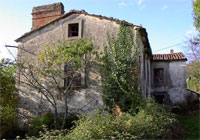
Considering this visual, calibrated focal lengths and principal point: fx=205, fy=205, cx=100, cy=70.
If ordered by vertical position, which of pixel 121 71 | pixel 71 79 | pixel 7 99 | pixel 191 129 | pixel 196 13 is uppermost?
pixel 196 13

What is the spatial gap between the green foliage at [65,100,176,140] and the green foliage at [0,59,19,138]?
4880 mm

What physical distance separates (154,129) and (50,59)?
5736 mm

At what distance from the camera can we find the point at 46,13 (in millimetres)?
13297

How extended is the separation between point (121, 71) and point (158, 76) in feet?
33.1

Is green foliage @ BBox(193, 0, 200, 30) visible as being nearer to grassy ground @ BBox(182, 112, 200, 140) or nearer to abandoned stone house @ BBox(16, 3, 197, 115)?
abandoned stone house @ BBox(16, 3, 197, 115)

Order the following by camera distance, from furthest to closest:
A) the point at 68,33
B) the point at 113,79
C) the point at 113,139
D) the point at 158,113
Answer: the point at 68,33
the point at 113,79
the point at 158,113
the point at 113,139

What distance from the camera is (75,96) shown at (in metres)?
10.9

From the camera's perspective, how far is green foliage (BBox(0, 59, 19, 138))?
1033 cm

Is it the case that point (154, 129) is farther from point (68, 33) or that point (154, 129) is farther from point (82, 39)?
point (68, 33)

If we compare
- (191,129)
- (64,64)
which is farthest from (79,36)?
(191,129)

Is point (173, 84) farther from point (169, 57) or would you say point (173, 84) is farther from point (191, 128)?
point (191, 128)

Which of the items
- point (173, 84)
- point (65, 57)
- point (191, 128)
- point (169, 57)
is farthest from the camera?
point (169, 57)

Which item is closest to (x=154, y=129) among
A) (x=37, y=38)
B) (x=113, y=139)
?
(x=113, y=139)

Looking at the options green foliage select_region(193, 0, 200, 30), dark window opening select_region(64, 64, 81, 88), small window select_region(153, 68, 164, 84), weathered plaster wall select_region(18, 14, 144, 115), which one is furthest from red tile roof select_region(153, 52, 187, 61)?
dark window opening select_region(64, 64, 81, 88)
